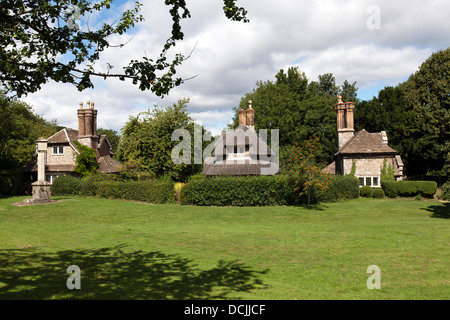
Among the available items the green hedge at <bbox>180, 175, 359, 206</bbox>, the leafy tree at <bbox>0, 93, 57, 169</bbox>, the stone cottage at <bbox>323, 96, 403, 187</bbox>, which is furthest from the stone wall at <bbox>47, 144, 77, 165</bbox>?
the stone cottage at <bbox>323, 96, 403, 187</bbox>

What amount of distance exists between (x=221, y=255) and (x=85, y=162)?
34916 millimetres

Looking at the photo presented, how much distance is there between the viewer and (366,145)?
132 feet

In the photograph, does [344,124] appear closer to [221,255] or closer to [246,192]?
[246,192]

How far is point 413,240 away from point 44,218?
2324 cm

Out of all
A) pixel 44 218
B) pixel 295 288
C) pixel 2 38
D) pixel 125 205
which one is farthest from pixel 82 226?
pixel 295 288

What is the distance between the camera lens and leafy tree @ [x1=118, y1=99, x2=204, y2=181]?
134ft

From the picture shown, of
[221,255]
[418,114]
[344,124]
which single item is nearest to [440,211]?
[344,124]

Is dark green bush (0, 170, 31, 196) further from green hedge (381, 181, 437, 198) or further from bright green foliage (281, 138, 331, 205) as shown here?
green hedge (381, 181, 437, 198)

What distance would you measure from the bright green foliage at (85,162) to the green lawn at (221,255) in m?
16.4

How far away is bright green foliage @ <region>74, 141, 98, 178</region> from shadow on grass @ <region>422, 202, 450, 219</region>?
38.2 metres

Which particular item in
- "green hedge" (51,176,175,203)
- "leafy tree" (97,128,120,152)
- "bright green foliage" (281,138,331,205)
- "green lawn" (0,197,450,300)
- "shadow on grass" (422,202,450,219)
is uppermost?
"leafy tree" (97,128,120,152)

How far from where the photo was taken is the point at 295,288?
8.38m

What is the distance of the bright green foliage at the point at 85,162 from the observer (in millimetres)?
41750
